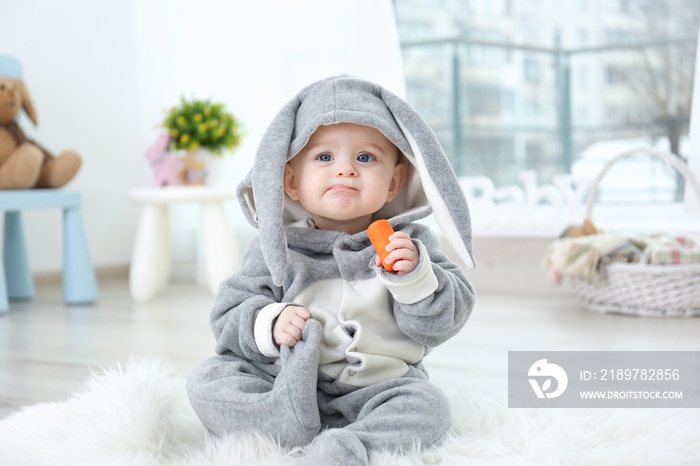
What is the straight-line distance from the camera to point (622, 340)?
61.6 inches

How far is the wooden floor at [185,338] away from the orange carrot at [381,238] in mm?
427

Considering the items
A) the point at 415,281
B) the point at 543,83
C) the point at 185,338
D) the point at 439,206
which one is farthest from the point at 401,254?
the point at 543,83

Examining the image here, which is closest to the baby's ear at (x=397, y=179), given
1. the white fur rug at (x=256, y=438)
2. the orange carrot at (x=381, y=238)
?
the orange carrot at (x=381, y=238)

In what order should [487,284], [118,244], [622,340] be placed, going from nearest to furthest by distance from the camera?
[622,340] → [487,284] → [118,244]

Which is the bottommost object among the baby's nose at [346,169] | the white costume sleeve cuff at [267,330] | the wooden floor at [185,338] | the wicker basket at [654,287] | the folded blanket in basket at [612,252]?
the wooden floor at [185,338]

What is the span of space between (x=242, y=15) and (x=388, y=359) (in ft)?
7.51

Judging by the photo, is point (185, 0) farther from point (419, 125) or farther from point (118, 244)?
point (419, 125)

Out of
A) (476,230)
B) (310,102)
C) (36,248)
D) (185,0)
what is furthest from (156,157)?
(310,102)

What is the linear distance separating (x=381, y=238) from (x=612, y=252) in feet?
3.89

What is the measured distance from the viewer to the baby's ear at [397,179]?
3.44 ft

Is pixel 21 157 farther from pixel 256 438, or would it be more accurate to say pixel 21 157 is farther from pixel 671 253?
pixel 671 253

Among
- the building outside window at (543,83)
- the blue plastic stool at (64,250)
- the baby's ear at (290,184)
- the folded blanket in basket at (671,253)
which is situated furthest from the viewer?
the building outside window at (543,83)

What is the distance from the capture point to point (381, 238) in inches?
34.5

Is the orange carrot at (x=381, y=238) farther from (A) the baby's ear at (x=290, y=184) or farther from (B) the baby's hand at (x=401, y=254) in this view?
(A) the baby's ear at (x=290, y=184)
